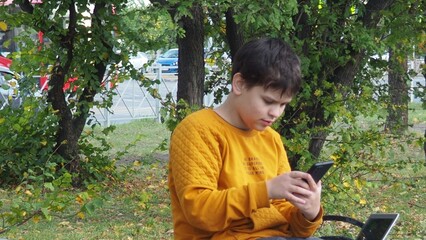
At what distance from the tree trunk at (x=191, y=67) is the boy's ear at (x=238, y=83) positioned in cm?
416

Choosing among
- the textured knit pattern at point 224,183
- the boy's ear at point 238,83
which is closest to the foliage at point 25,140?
the textured knit pattern at point 224,183

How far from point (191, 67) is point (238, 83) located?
431 centimetres

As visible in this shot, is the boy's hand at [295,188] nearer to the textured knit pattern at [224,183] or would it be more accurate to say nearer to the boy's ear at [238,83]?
the textured knit pattern at [224,183]

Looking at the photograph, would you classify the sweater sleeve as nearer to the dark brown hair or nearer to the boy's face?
the boy's face

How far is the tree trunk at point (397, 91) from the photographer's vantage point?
26.1 ft

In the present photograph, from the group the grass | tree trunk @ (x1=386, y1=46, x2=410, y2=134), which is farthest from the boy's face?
tree trunk @ (x1=386, y1=46, x2=410, y2=134)

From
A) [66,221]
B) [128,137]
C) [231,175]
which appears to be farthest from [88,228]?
[128,137]

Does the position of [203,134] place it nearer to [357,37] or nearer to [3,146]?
[357,37]

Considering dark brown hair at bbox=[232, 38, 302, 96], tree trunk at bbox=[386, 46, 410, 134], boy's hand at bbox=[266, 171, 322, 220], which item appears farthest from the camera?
tree trunk at bbox=[386, 46, 410, 134]

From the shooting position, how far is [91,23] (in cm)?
818

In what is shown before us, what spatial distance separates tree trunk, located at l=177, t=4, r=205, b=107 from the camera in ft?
25.0

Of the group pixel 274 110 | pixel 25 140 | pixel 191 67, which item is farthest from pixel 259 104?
pixel 25 140

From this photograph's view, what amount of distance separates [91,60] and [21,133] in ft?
4.04

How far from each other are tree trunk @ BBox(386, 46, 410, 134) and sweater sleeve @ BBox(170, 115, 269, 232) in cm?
454
